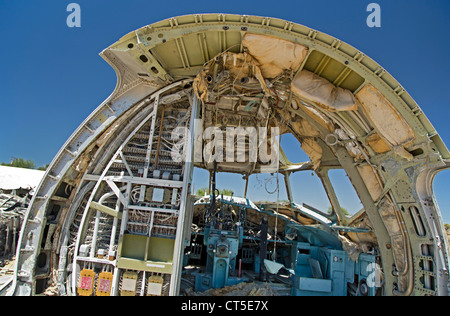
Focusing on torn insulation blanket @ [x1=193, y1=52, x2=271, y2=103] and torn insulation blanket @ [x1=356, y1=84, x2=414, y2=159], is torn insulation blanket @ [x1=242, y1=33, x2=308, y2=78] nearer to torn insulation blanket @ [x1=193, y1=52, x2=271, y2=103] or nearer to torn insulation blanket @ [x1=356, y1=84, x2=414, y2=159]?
torn insulation blanket @ [x1=193, y1=52, x2=271, y2=103]

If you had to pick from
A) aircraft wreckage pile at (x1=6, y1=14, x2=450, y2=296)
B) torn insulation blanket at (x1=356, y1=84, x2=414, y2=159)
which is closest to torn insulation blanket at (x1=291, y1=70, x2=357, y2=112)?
aircraft wreckage pile at (x1=6, y1=14, x2=450, y2=296)

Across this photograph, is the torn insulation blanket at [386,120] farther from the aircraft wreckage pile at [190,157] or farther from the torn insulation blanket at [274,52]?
the torn insulation blanket at [274,52]

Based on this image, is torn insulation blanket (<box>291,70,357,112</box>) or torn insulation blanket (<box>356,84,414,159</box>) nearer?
torn insulation blanket (<box>356,84,414,159</box>)

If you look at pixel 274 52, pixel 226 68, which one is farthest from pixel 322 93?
pixel 226 68

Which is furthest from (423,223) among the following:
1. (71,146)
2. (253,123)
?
(71,146)

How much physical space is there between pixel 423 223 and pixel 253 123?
475 cm

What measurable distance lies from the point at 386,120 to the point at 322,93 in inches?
56.5

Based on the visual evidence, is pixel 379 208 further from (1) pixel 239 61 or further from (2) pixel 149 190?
(2) pixel 149 190

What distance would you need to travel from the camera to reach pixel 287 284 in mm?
7363

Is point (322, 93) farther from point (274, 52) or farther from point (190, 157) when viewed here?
point (190, 157)

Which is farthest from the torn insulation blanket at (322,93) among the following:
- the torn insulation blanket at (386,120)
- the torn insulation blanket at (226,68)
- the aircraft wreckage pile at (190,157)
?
the torn insulation blanket at (226,68)

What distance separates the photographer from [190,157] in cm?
562

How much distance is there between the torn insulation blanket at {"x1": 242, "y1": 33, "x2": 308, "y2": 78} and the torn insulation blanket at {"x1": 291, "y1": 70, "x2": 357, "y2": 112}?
35cm

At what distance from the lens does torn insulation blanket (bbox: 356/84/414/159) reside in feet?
17.2
